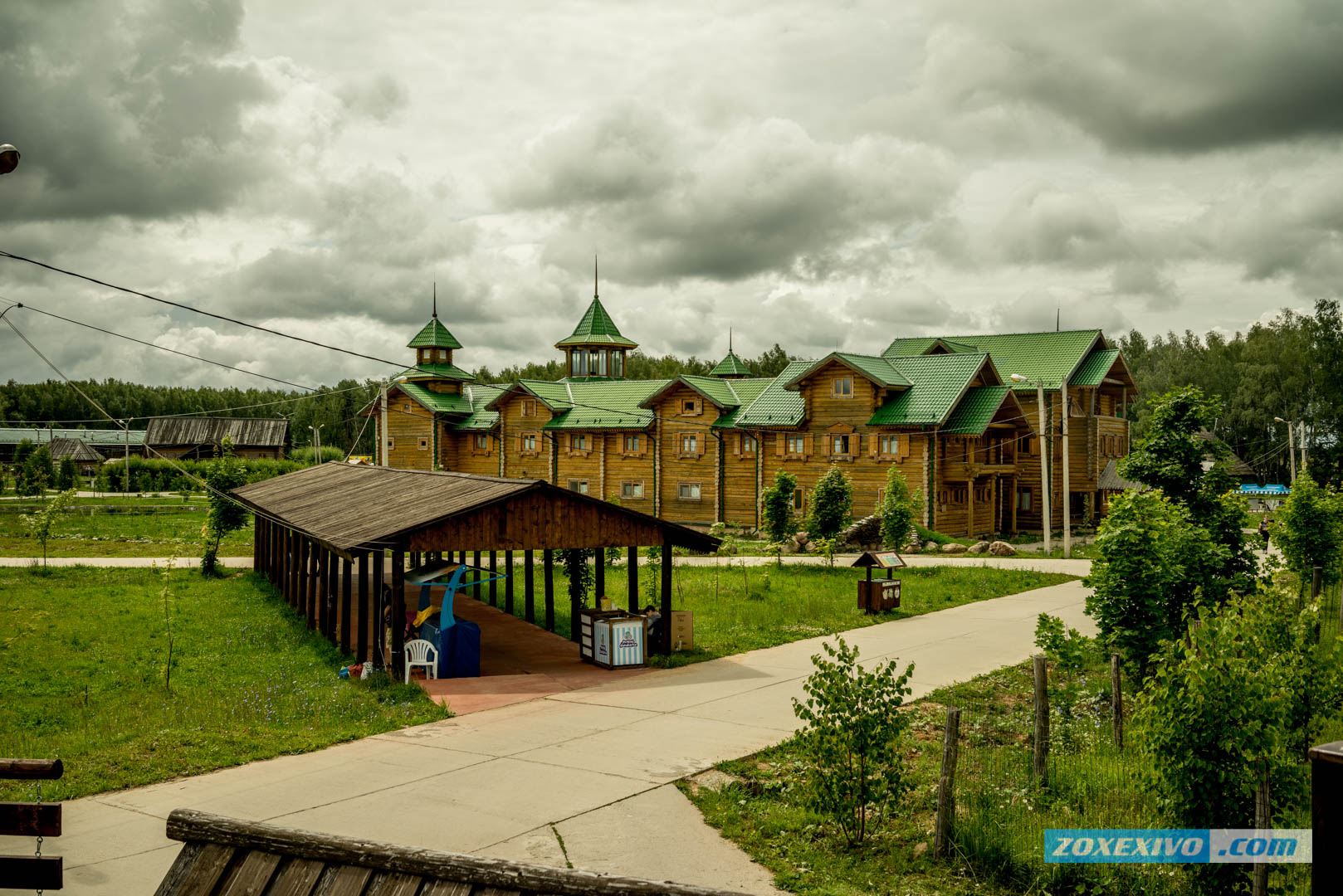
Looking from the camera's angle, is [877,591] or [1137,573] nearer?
[1137,573]

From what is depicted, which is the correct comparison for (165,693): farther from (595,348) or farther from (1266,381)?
(1266,381)

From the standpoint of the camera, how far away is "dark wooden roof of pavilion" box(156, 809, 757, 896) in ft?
12.0

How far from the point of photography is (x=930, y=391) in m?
47.6

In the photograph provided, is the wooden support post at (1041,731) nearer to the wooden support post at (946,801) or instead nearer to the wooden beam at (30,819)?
the wooden support post at (946,801)

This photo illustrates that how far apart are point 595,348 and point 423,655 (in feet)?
174

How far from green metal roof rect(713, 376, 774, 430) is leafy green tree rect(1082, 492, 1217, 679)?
125ft

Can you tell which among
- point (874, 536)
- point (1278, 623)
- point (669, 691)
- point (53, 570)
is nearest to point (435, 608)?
point (669, 691)

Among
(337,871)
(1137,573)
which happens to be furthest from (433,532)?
(337,871)

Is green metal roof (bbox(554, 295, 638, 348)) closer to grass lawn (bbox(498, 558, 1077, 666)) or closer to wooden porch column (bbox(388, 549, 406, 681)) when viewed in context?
grass lawn (bbox(498, 558, 1077, 666))

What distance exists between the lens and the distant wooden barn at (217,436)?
111m

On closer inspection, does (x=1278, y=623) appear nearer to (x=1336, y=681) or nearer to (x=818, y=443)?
(x=1336, y=681)

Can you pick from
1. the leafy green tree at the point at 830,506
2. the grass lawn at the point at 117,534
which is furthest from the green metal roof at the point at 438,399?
the leafy green tree at the point at 830,506

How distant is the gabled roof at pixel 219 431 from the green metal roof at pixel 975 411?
8789 centimetres

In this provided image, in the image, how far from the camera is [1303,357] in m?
73.9
